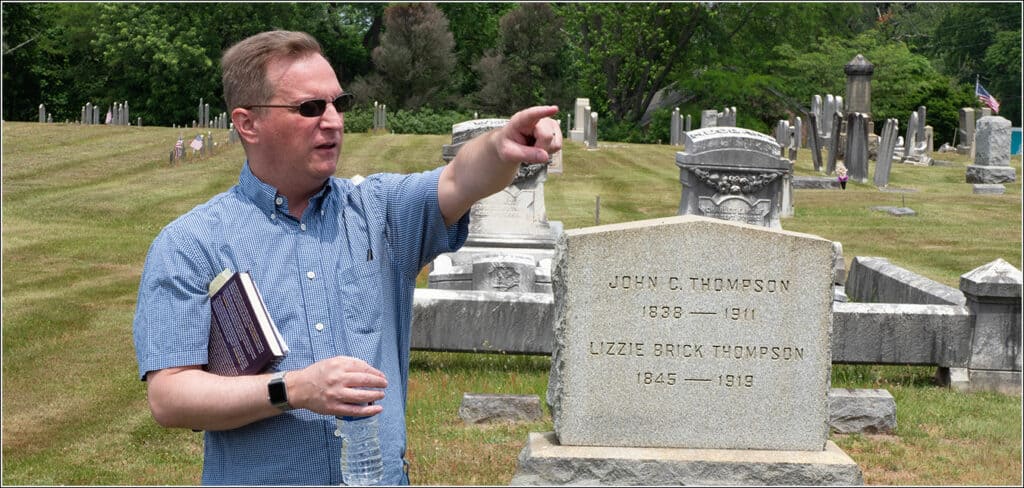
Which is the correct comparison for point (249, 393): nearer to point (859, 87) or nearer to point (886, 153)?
point (886, 153)

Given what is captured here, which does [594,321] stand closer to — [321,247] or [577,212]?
[321,247]

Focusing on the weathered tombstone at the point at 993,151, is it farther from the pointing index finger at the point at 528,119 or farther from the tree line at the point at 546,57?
the pointing index finger at the point at 528,119

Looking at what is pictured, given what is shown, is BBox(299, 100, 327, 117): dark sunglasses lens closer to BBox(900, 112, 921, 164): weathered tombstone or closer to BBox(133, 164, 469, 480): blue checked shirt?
BBox(133, 164, 469, 480): blue checked shirt

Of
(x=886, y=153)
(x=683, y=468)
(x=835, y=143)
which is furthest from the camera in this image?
(x=835, y=143)

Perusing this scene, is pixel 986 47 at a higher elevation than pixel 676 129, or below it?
higher

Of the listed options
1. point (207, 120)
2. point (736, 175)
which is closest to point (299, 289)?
point (736, 175)

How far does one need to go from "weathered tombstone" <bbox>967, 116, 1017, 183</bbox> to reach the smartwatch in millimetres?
24297

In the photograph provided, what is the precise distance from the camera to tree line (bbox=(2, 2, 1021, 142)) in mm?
47719

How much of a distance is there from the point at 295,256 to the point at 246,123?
1.22 ft

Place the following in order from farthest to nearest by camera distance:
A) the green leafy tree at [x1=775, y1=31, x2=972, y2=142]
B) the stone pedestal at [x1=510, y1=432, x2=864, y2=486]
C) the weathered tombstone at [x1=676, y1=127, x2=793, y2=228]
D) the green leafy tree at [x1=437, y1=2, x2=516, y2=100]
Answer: the green leafy tree at [x1=437, y1=2, x2=516, y2=100] < the green leafy tree at [x1=775, y1=31, x2=972, y2=142] < the weathered tombstone at [x1=676, y1=127, x2=793, y2=228] < the stone pedestal at [x1=510, y1=432, x2=864, y2=486]

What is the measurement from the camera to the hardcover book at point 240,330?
274 centimetres

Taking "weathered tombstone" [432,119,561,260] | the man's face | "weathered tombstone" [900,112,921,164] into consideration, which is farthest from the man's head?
"weathered tombstone" [900,112,921,164]

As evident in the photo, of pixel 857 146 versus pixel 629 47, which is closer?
pixel 857 146

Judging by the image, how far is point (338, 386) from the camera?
2.56 meters
